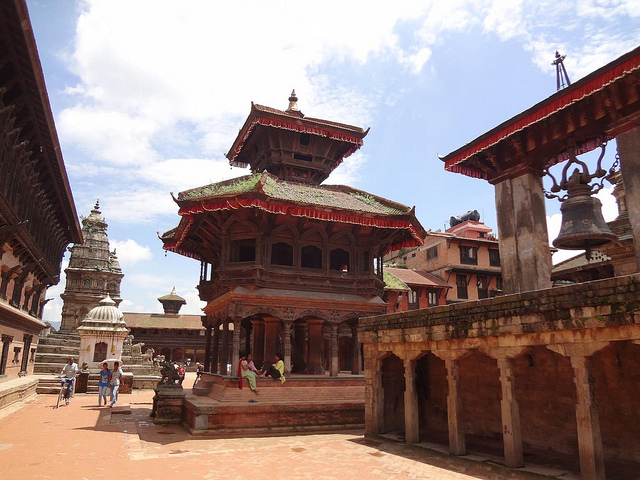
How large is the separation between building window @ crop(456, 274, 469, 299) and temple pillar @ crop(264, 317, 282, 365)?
2775 centimetres

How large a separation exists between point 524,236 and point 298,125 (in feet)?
42.2

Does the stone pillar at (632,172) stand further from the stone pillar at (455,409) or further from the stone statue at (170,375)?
the stone statue at (170,375)

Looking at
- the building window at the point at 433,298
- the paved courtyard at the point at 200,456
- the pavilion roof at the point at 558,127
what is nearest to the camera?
the pavilion roof at the point at 558,127

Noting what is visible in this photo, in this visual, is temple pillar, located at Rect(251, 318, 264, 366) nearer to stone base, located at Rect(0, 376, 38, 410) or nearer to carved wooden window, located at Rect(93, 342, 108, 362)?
stone base, located at Rect(0, 376, 38, 410)

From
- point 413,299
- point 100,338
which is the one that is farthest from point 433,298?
point 100,338

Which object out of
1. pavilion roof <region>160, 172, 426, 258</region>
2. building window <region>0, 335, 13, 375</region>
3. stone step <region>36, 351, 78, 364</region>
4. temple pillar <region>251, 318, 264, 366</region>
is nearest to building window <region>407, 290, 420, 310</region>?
pavilion roof <region>160, 172, 426, 258</region>

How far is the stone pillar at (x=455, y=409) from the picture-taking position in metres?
10.2

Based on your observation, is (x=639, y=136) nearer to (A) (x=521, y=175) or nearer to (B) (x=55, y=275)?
(A) (x=521, y=175)

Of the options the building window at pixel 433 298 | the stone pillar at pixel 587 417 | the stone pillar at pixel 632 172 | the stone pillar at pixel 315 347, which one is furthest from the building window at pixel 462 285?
the stone pillar at pixel 587 417

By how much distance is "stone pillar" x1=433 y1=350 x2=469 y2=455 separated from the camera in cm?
1016

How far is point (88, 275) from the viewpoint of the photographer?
165 ft

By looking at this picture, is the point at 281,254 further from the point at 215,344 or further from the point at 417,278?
the point at 417,278

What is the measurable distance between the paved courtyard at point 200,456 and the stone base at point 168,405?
2.18ft

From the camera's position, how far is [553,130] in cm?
1064
